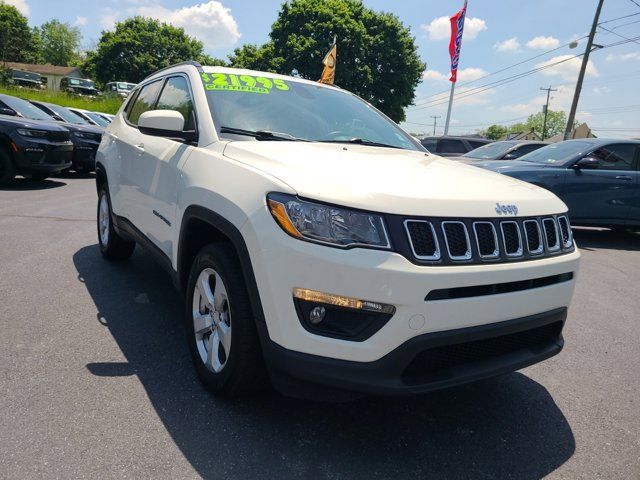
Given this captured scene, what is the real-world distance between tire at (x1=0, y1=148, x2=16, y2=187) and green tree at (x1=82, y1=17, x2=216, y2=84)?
154ft

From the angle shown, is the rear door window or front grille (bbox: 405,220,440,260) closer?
front grille (bbox: 405,220,440,260)

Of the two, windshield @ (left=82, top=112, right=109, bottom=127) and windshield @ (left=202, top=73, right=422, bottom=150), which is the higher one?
windshield @ (left=202, top=73, right=422, bottom=150)

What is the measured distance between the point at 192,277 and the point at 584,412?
7.42 feet

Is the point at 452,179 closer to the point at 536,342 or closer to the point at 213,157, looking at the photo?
the point at 536,342

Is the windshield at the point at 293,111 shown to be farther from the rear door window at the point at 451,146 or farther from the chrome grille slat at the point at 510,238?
the rear door window at the point at 451,146

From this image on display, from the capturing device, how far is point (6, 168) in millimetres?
9414

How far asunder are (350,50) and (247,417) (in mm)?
38842

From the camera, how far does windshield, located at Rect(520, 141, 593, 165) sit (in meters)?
7.67

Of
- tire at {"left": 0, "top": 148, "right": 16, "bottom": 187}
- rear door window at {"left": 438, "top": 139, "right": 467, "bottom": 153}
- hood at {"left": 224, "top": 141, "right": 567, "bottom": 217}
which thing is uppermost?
hood at {"left": 224, "top": 141, "right": 567, "bottom": 217}

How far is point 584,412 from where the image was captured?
265 centimetres

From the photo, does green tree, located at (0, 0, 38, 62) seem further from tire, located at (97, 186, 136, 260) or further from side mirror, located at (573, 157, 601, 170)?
side mirror, located at (573, 157, 601, 170)

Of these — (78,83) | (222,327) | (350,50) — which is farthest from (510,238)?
(78,83)

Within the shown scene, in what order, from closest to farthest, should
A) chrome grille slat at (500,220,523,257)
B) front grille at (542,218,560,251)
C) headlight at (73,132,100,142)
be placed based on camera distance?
chrome grille slat at (500,220,523,257) → front grille at (542,218,560,251) → headlight at (73,132,100,142)

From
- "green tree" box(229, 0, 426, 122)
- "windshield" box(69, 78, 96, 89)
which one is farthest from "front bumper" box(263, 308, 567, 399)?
"windshield" box(69, 78, 96, 89)
